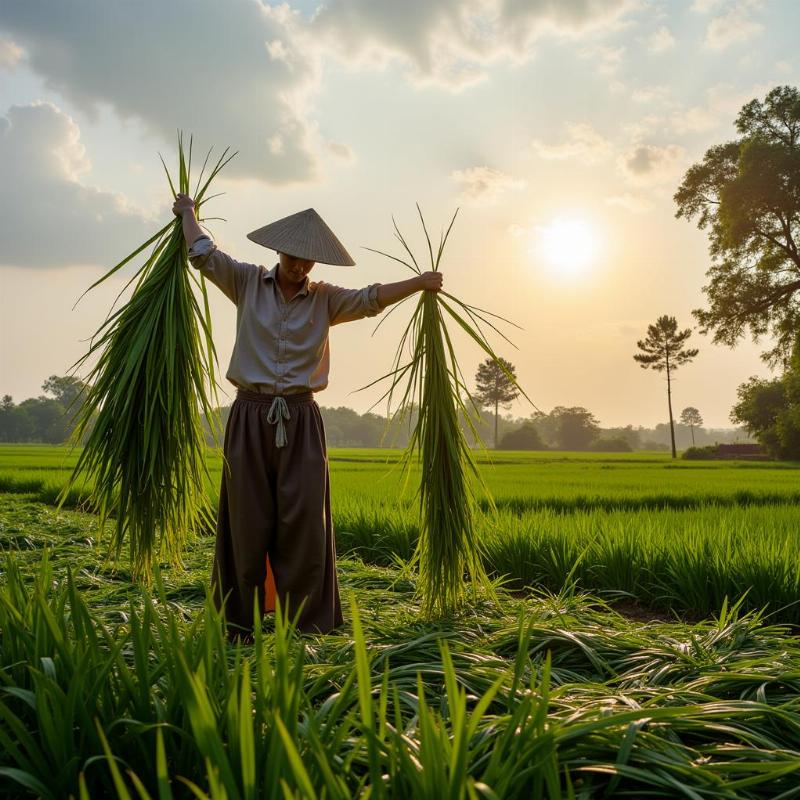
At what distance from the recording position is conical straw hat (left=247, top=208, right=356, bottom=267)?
3.07m

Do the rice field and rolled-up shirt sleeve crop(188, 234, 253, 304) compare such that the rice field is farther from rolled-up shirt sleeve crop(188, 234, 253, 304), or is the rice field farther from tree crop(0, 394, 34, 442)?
tree crop(0, 394, 34, 442)

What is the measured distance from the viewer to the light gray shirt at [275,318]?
3127 mm

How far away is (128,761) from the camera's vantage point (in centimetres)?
138

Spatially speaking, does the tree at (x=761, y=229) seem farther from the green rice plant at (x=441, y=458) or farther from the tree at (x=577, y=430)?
the tree at (x=577, y=430)

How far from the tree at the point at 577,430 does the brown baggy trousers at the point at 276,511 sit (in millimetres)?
74439

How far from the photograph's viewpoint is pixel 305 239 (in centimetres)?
311

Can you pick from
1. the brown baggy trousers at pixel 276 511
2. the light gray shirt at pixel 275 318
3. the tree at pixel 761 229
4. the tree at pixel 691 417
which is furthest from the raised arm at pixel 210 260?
the tree at pixel 691 417

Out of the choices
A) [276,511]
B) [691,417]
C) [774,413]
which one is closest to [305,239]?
[276,511]

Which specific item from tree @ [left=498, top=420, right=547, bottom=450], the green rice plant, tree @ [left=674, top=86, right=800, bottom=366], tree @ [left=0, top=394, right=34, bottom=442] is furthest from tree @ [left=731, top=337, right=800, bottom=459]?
tree @ [left=0, top=394, right=34, bottom=442]

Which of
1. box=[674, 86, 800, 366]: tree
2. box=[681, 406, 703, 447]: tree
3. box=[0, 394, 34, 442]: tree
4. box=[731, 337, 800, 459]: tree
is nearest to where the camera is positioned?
box=[674, 86, 800, 366]: tree

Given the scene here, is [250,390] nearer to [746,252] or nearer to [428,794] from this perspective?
[428,794]

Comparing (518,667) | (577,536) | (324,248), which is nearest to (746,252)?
(577,536)

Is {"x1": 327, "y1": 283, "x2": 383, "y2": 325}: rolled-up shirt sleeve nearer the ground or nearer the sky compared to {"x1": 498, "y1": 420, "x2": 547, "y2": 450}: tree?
nearer the sky

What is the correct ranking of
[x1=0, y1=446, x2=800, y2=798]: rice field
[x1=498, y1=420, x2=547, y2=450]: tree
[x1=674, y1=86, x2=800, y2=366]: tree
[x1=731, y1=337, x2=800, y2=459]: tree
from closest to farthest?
1. [x1=0, y1=446, x2=800, y2=798]: rice field
2. [x1=674, y1=86, x2=800, y2=366]: tree
3. [x1=731, y1=337, x2=800, y2=459]: tree
4. [x1=498, y1=420, x2=547, y2=450]: tree
